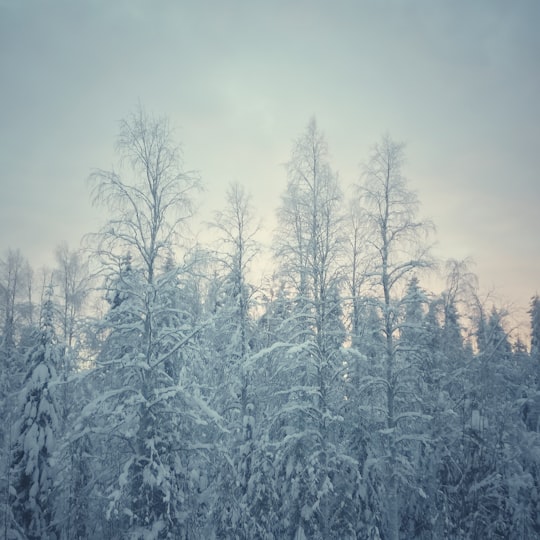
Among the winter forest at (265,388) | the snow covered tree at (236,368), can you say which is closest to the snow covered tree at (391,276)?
the winter forest at (265,388)

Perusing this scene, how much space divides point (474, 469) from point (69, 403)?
54.2ft

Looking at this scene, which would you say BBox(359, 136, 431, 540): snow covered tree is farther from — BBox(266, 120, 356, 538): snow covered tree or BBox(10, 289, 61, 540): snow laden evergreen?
BBox(10, 289, 61, 540): snow laden evergreen

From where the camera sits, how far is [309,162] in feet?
54.2

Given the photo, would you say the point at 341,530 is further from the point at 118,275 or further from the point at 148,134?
the point at 148,134

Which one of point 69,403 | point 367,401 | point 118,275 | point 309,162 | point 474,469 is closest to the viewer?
point 474,469

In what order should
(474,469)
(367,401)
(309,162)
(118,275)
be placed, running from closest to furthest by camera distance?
(474,469), (118,275), (367,401), (309,162)

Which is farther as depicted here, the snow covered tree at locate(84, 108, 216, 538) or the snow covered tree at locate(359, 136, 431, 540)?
the snow covered tree at locate(359, 136, 431, 540)

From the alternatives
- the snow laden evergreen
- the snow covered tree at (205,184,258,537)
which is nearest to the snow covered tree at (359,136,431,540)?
the snow covered tree at (205,184,258,537)

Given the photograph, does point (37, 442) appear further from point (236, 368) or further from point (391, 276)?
point (391, 276)

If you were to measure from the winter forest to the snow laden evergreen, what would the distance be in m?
0.08

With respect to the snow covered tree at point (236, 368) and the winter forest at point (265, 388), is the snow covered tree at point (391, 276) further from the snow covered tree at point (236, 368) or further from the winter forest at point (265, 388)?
the snow covered tree at point (236, 368)

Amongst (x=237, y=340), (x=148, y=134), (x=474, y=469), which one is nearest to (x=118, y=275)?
(x=148, y=134)

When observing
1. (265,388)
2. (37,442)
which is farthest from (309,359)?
(37,442)

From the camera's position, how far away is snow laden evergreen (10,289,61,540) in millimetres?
15938
